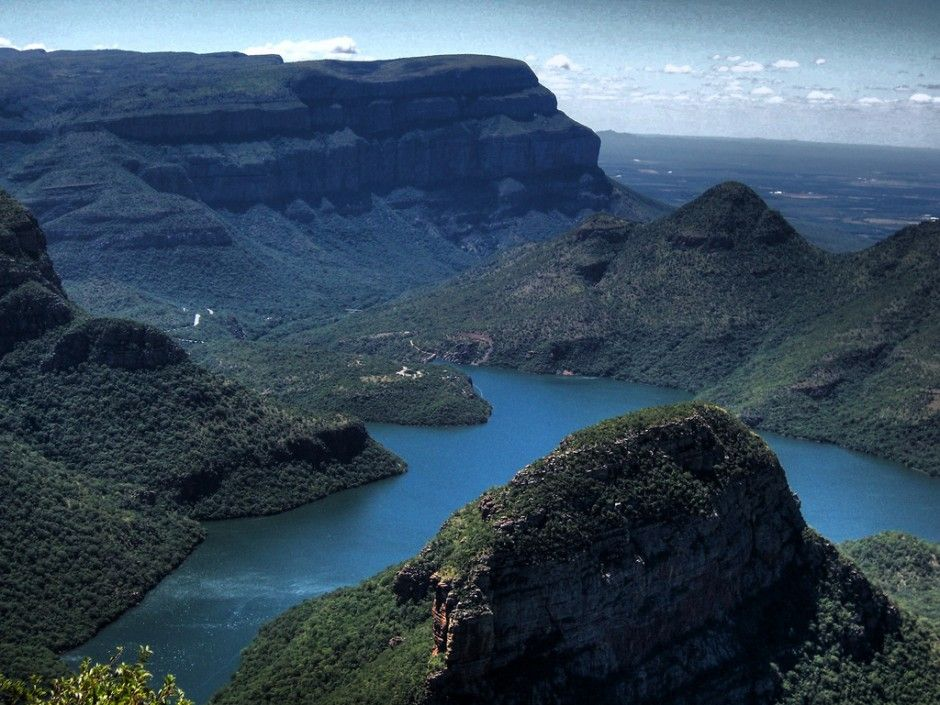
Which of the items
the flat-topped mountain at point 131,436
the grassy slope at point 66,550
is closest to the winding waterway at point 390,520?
the grassy slope at point 66,550

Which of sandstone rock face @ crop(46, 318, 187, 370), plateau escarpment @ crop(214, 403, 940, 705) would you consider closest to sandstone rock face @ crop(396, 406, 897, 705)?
plateau escarpment @ crop(214, 403, 940, 705)

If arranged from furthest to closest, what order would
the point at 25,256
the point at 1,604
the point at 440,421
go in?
the point at 440,421 < the point at 25,256 < the point at 1,604

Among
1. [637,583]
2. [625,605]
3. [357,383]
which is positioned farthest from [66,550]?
[357,383]

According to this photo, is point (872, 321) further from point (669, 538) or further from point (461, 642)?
point (461, 642)

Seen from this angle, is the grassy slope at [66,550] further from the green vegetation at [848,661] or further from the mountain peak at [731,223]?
the mountain peak at [731,223]

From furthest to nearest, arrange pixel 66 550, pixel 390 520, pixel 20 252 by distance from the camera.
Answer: pixel 20 252 < pixel 390 520 < pixel 66 550

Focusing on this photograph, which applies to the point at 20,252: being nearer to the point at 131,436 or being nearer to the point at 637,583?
the point at 131,436

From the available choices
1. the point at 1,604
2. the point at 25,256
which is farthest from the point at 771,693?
the point at 25,256
